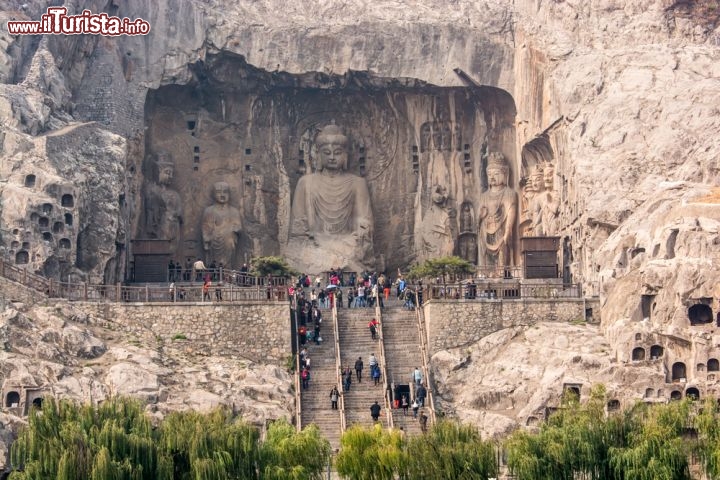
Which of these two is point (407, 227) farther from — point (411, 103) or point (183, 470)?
point (183, 470)

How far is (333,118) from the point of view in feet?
256

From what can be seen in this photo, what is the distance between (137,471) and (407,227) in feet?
103

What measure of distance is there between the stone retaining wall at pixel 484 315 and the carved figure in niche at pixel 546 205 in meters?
7.24

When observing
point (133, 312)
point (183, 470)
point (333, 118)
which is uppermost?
point (333, 118)

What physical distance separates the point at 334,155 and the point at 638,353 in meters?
21.3

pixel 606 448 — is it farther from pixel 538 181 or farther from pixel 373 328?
pixel 538 181

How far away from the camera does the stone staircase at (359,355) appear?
59.7 metres

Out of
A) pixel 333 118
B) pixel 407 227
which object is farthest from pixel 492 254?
pixel 333 118

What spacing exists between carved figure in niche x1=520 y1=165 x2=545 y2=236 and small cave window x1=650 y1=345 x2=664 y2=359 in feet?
44.9

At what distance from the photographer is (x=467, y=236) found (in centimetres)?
7638

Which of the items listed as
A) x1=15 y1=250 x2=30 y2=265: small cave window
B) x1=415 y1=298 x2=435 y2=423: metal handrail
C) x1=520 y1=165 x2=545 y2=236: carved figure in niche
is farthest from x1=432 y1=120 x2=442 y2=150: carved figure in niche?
x1=15 y1=250 x2=30 y2=265: small cave window

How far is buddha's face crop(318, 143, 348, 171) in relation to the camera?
77000mm

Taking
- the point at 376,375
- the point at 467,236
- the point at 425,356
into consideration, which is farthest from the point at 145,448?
the point at 467,236

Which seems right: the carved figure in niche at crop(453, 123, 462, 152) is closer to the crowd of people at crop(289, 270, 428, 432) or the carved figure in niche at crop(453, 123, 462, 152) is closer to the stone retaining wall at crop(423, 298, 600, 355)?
the crowd of people at crop(289, 270, 428, 432)
